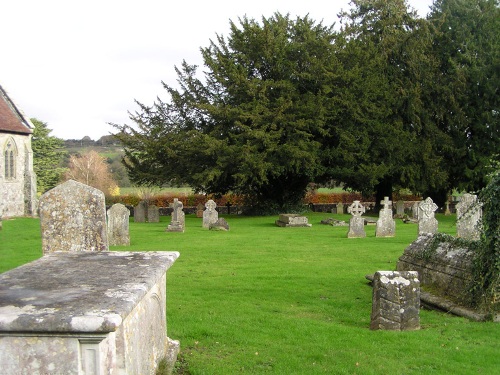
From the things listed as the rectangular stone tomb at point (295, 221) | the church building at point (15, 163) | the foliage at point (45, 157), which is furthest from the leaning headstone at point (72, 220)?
the foliage at point (45, 157)

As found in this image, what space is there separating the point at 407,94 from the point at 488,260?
26539mm

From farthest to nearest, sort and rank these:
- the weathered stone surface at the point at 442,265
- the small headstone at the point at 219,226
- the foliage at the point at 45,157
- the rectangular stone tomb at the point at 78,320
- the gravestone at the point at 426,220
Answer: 1. the foliage at the point at 45,157
2. the small headstone at the point at 219,226
3. the gravestone at the point at 426,220
4. the weathered stone surface at the point at 442,265
5. the rectangular stone tomb at the point at 78,320

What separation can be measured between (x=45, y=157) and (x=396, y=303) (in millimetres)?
56093

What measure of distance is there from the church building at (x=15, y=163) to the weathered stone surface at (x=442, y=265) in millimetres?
29868

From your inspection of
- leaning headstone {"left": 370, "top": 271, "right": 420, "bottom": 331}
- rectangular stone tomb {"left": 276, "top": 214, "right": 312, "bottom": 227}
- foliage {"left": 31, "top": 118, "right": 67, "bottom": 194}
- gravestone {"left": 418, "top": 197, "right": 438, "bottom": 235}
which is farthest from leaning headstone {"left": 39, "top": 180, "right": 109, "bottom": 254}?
foliage {"left": 31, "top": 118, "right": 67, "bottom": 194}

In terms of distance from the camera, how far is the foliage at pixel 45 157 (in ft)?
187

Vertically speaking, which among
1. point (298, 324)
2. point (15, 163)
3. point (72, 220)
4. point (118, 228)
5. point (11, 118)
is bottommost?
point (298, 324)

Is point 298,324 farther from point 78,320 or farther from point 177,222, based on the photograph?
point 177,222

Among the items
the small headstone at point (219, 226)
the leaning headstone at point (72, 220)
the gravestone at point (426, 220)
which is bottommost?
the small headstone at point (219, 226)

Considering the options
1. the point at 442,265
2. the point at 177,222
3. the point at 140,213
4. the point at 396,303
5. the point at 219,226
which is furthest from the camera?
the point at 140,213

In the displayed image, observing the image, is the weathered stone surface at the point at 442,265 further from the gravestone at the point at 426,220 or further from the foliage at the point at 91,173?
the foliage at the point at 91,173

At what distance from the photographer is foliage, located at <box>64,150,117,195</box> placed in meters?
57.4

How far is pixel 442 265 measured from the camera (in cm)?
947

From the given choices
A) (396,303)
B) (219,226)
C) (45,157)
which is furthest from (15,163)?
(396,303)
